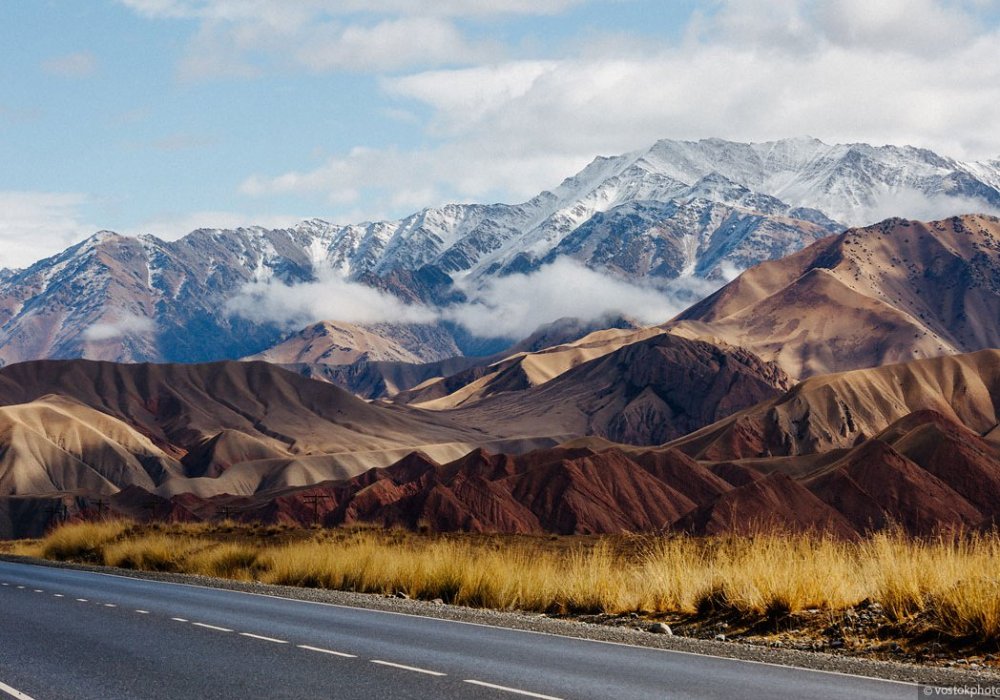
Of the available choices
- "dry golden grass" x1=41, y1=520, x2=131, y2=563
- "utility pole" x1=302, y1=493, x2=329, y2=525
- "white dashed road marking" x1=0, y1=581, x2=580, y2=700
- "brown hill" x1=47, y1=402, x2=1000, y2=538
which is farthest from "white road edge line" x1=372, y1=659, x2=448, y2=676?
"utility pole" x1=302, y1=493, x2=329, y2=525

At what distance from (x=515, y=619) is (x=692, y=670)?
6664mm

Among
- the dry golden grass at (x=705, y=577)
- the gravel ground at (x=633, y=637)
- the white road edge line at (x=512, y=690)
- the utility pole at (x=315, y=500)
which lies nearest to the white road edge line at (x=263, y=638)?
the gravel ground at (x=633, y=637)

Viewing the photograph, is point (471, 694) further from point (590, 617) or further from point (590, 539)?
point (590, 539)

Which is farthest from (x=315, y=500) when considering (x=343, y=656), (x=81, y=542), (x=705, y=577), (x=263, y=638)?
(x=343, y=656)

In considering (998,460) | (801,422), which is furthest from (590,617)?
(801,422)

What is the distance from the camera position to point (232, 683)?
13352 mm

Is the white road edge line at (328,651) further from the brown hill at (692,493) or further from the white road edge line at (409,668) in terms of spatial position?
the brown hill at (692,493)

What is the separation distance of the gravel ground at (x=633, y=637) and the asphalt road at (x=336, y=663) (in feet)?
1.55

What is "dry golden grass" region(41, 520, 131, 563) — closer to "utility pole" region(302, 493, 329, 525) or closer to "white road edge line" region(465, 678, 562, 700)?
"white road edge line" region(465, 678, 562, 700)

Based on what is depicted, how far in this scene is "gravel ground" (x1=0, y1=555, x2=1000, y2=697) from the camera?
13.5 m

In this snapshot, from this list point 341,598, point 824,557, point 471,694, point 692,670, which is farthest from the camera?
point 341,598

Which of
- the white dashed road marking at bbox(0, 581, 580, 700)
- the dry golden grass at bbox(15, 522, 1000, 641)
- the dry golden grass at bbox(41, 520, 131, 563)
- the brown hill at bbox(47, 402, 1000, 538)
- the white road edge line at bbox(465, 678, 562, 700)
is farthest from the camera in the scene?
the brown hill at bbox(47, 402, 1000, 538)

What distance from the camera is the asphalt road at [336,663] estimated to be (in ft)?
42.1

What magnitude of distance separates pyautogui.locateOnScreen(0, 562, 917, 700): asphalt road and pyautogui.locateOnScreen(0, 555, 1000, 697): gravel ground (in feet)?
1.55
